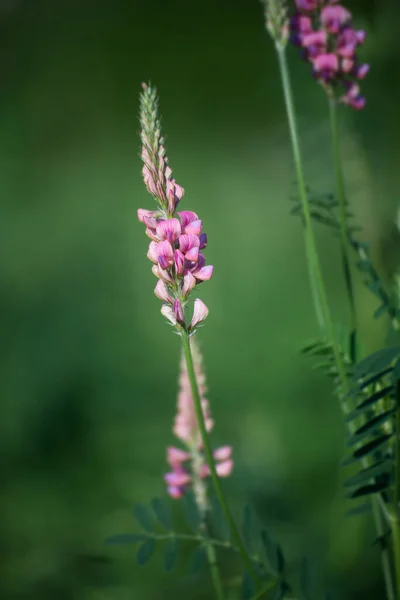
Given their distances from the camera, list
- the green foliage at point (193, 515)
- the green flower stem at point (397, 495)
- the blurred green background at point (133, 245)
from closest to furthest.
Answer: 1. the green flower stem at point (397, 495)
2. the green foliage at point (193, 515)
3. the blurred green background at point (133, 245)

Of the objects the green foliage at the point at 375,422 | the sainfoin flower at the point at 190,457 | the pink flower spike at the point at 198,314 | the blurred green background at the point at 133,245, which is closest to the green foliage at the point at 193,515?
the sainfoin flower at the point at 190,457

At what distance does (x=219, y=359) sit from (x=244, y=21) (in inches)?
36.8

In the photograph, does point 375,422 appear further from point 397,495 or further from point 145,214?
point 145,214

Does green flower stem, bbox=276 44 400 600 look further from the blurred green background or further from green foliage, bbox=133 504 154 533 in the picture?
the blurred green background

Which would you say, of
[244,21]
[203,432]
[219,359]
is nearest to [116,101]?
[244,21]

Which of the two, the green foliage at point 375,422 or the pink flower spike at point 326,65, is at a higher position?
the pink flower spike at point 326,65

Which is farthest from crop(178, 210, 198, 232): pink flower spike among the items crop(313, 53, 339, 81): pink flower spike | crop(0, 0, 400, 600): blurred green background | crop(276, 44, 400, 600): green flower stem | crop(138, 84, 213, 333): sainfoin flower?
crop(0, 0, 400, 600): blurred green background

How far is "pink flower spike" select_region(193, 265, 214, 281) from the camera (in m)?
0.45

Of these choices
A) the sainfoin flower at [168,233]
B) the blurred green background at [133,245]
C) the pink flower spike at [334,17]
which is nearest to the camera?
the sainfoin flower at [168,233]

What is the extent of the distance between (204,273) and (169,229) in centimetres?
4

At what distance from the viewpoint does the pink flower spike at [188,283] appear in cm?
45

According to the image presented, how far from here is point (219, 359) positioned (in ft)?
6.15

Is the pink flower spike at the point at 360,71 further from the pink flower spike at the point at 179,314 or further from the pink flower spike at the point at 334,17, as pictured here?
the pink flower spike at the point at 179,314

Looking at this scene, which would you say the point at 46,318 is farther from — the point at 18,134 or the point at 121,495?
the point at 121,495
